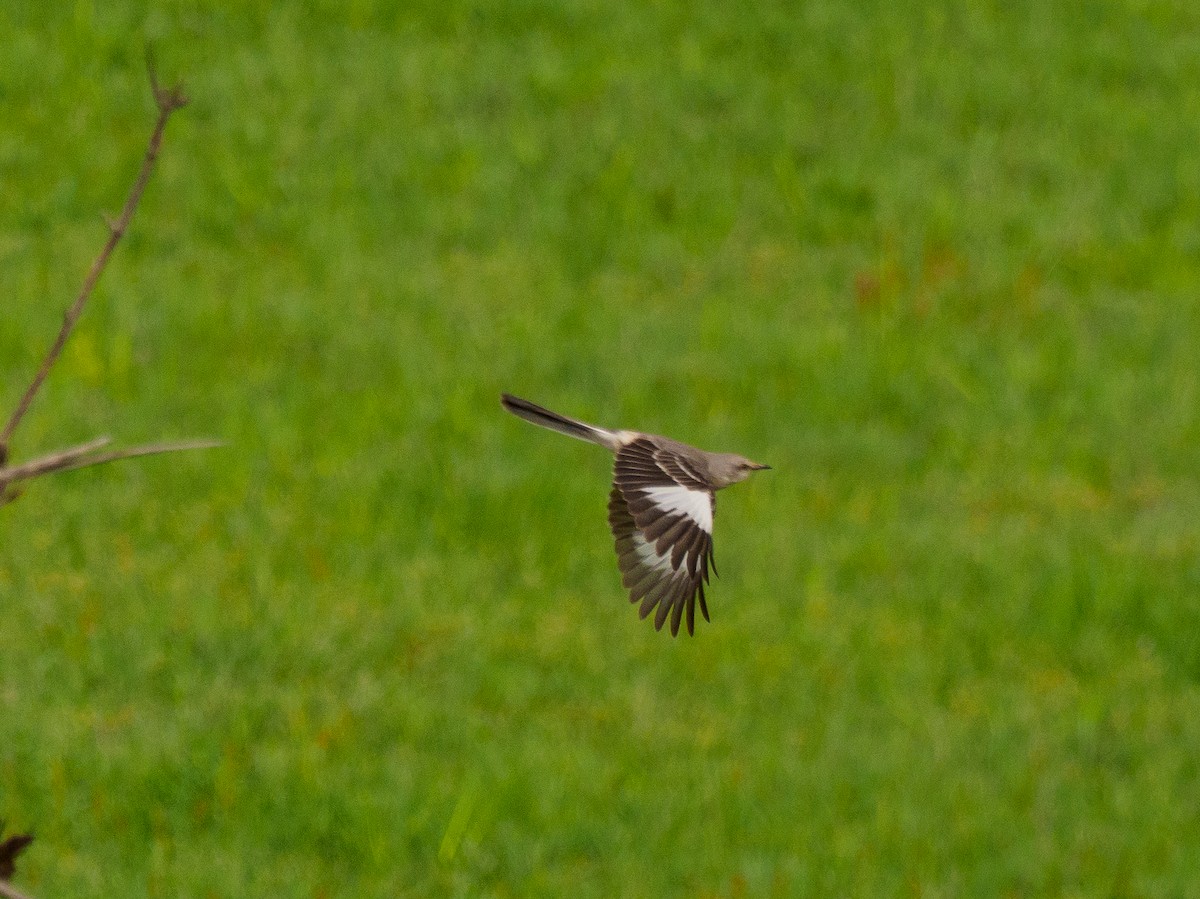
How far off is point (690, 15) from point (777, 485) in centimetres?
655

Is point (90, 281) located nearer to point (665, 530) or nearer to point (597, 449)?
point (665, 530)

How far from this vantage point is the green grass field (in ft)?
25.5

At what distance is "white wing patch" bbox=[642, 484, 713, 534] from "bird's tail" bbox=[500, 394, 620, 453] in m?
0.22

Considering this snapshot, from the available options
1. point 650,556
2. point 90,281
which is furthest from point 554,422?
point 90,281

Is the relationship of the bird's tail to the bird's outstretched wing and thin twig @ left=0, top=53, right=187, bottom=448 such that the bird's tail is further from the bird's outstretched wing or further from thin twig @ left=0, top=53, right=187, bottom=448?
thin twig @ left=0, top=53, right=187, bottom=448

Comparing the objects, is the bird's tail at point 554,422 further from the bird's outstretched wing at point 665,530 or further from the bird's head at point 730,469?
the bird's head at point 730,469

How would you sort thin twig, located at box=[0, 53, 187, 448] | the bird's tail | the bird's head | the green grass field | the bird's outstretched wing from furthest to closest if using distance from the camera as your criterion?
the green grass field
the bird's head
the bird's tail
the bird's outstretched wing
thin twig, located at box=[0, 53, 187, 448]

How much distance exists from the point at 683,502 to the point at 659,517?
0.09 metres

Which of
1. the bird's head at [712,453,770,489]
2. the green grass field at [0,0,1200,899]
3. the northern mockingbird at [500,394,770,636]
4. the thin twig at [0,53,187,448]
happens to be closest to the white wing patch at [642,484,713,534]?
the northern mockingbird at [500,394,770,636]

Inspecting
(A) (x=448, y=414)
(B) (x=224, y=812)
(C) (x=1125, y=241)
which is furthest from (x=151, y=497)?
(C) (x=1125, y=241)

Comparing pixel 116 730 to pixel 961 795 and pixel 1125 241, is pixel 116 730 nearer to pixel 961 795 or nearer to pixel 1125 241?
pixel 961 795

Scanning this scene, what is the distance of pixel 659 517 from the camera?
3.78m

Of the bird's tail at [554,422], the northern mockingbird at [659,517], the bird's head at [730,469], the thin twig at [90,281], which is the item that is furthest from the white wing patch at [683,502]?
the thin twig at [90,281]

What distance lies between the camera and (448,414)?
11.0 m
